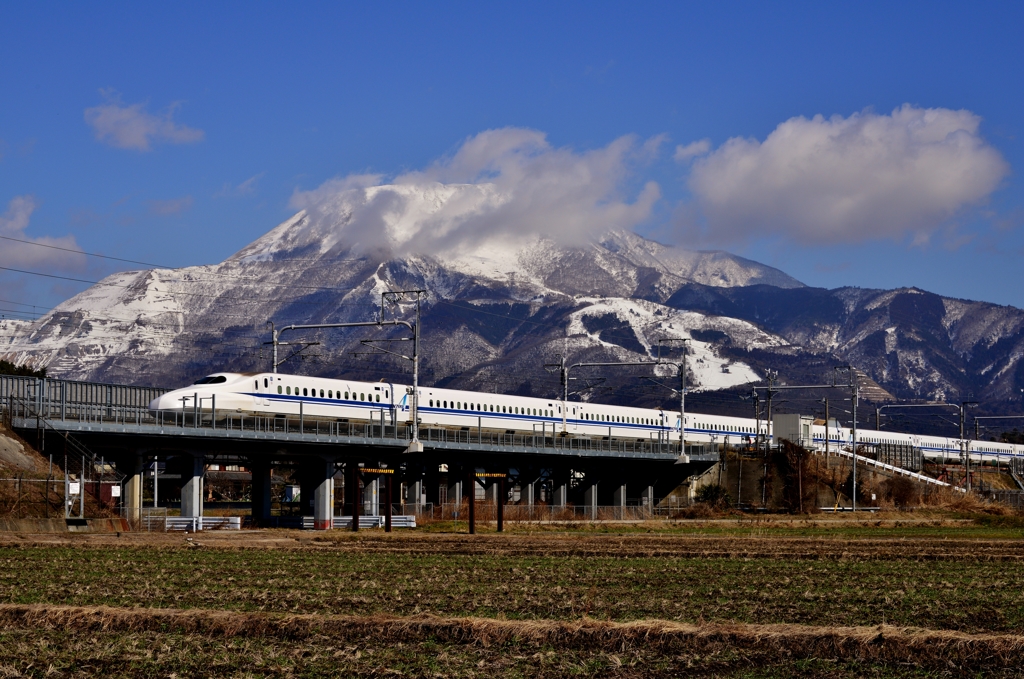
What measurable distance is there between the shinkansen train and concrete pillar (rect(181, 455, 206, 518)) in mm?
2746

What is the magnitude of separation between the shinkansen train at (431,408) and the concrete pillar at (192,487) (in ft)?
9.01

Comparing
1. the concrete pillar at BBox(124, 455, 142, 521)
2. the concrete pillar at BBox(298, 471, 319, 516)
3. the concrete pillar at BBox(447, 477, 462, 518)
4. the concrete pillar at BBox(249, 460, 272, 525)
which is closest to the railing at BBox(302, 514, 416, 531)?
the concrete pillar at BBox(298, 471, 319, 516)

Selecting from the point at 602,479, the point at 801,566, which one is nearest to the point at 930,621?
the point at 801,566

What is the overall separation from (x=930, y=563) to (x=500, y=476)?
28515 mm

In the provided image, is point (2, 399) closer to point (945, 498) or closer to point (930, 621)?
point (930, 621)

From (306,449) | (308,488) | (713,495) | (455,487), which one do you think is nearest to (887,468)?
(713,495)

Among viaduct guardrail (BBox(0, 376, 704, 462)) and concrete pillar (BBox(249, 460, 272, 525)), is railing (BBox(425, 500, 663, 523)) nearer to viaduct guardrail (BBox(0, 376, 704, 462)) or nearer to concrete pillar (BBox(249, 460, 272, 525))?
viaduct guardrail (BBox(0, 376, 704, 462))

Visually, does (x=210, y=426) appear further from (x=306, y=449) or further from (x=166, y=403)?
(x=166, y=403)

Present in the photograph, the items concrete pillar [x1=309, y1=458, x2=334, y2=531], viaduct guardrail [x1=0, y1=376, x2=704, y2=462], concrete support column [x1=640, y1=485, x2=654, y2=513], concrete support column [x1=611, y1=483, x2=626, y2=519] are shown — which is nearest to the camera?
viaduct guardrail [x1=0, y1=376, x2=704, y2=462]

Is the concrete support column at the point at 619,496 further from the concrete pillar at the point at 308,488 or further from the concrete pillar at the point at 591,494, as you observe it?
the concrete pillar at the point at 308,488

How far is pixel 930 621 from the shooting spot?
22.4 metres

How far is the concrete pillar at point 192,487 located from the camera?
214 ft

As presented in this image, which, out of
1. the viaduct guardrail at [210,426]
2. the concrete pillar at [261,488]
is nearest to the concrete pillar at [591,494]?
the viaduct guardrail at [210,426]

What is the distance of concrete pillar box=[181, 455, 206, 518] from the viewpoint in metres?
65.1
